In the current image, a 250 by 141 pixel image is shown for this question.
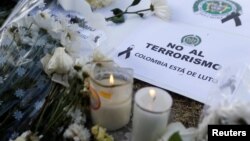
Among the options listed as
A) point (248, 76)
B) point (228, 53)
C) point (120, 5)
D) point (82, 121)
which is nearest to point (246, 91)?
point (248, 76)

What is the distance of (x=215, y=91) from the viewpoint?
0.59 m

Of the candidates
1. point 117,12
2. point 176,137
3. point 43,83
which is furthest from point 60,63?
point 117,12

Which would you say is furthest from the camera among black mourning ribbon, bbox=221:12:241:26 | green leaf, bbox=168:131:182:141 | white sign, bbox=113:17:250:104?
black mourning ribbon, bbox=221:12:241:26

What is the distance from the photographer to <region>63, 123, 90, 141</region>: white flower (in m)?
0.60

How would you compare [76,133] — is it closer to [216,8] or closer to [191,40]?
[191,40]

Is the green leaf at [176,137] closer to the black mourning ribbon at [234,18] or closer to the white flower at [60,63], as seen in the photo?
the white flower at [60,63]

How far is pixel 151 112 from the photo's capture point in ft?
1.88

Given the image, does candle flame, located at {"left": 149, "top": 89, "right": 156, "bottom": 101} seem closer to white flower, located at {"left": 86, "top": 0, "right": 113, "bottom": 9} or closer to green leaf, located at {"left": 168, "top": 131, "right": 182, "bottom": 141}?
green leaf, located at {"left": 168, "top": 131, "right": 182, "bottom": 141}

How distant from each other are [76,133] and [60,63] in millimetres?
113

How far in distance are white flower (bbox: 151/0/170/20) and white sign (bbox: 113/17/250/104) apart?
0.02 meters

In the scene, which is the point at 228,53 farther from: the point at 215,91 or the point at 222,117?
the point at 222,117

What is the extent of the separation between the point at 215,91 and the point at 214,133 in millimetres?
104

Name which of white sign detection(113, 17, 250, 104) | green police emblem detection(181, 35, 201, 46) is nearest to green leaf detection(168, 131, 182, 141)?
white sign detection(113, 17, 250, 104)

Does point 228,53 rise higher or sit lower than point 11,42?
lower
